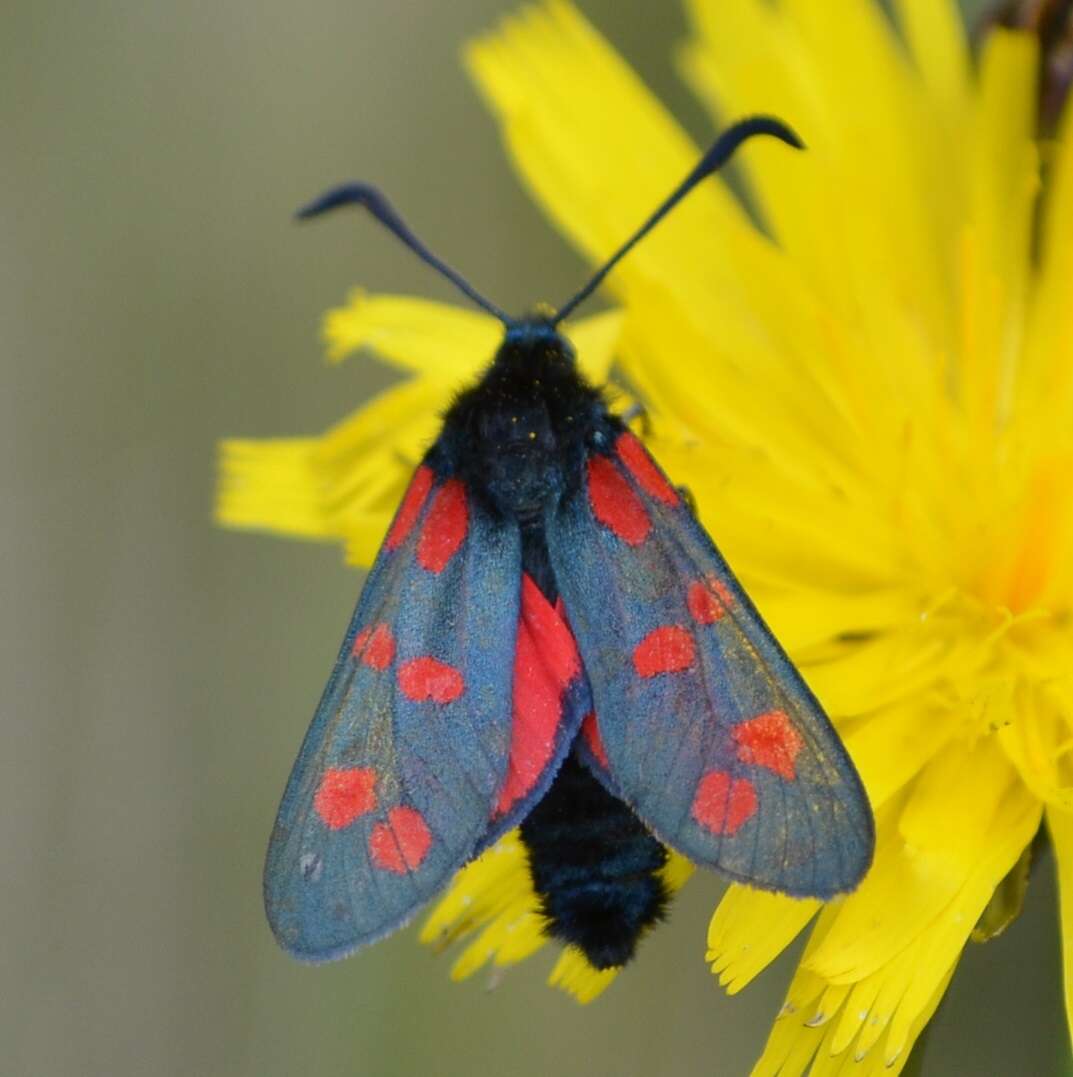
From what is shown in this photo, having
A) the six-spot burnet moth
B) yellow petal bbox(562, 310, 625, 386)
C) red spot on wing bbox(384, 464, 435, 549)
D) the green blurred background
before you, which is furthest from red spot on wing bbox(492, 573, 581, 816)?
the green blurred background

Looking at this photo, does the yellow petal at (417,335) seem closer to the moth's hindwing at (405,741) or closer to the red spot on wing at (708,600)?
the moth's hindwing at (405,741)

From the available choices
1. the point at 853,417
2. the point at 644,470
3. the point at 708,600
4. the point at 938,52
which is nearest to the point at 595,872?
the point at 708,600

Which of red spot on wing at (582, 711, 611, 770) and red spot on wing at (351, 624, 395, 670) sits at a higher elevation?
red spot on wing at (351, 624, 395, 670)

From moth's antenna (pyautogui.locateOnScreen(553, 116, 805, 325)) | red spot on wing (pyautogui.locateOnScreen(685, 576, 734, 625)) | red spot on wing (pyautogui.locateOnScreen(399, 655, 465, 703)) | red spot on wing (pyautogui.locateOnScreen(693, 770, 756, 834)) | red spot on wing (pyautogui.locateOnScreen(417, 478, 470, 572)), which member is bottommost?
red spot on wing (pyautogui.locateOnScreen(693, 770, 756, 834))

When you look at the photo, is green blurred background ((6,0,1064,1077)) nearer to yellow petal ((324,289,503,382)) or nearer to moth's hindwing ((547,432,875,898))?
yellow petal ((324,289,503,382))

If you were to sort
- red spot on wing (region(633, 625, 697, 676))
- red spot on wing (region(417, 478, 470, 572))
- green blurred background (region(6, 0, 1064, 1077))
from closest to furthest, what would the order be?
red spot on wing (region(633, 625, 697, 676)), red spot on wing (region(417, 478, 470, 572)), green blurred background (region(6, 0, 1064, 1077))

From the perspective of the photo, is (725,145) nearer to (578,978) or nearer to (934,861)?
(934,861)
